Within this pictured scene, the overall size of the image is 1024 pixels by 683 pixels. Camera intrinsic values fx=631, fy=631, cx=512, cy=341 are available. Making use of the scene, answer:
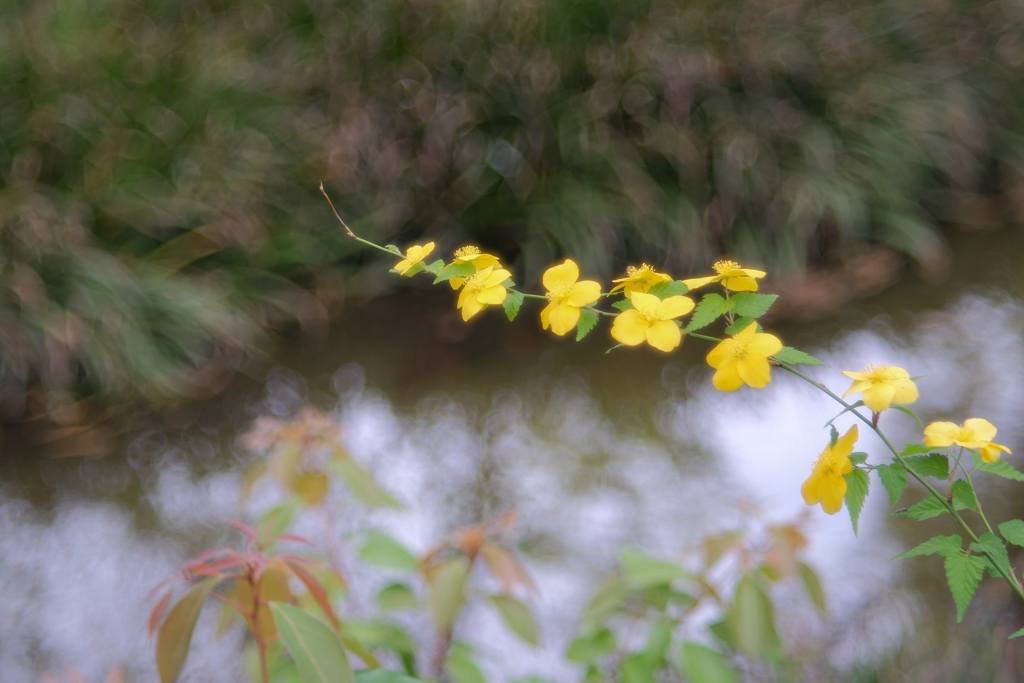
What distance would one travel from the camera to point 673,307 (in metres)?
0.40

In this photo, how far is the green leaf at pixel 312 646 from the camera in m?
0.46

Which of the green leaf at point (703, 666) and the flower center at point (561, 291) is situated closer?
the flower center at point (561, 291)

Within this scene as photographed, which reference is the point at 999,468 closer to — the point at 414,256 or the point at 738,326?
the point at 738,326

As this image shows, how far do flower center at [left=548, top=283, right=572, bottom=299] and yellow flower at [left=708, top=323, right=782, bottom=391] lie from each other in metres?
0.10

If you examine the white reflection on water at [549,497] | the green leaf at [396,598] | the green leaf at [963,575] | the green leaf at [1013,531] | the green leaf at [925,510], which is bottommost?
the white reflection on water at [549,497]

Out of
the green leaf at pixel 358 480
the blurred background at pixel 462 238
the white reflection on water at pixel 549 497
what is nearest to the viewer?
the green leaf at pixel 358 480

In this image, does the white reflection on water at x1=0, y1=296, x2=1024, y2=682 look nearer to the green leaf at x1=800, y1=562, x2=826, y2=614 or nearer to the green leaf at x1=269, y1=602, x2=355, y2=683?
the green leaf at x1=800, y1=562, x2=826, y2=614

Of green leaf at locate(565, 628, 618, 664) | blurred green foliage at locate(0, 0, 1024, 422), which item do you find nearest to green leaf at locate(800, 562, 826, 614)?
green leaf at locate(565, 628, 618, 664)

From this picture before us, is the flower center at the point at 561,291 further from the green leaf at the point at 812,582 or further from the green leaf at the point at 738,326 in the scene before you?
the green leaf at the point at 812,582

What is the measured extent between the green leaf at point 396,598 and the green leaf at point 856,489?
0.55m

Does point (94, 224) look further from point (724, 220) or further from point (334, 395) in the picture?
point (724, 220)

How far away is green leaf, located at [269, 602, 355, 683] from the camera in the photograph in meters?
0.46

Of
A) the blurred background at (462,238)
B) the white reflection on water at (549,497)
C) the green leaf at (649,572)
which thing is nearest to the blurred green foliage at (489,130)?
the blurred background at (462,238)

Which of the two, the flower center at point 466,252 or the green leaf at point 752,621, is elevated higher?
the flower center at point 466,252
